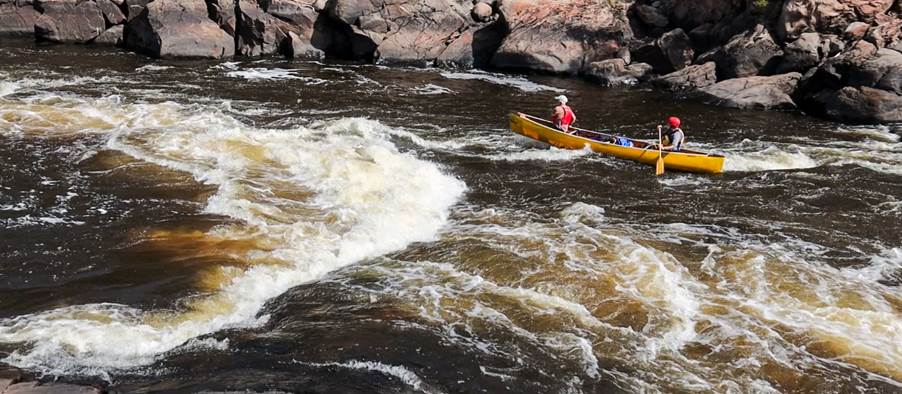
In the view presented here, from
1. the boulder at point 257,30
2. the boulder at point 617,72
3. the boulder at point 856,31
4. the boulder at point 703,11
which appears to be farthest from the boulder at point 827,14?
the boulder at point 257,30

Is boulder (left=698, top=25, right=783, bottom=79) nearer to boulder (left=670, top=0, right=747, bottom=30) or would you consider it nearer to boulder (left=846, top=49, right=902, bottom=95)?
boulder (left=670, top=0, right=747, bottom=30)

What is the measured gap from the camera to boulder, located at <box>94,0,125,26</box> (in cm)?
2752

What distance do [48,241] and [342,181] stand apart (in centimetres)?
485

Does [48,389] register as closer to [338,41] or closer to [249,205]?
[249,205]

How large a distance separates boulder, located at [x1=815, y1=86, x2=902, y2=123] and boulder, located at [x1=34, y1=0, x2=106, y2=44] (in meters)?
25.1

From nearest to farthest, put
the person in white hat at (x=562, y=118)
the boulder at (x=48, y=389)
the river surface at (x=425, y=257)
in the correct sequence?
the boulder at (x=48, y=389) < the river surface at (x=425, y=257) < the person in white hat at (x=562, y=118)

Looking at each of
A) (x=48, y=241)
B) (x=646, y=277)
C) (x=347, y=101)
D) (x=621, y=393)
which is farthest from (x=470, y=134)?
(x=621, y=393)

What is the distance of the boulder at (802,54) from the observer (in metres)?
21.8

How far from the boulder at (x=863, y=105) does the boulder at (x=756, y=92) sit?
137 cm

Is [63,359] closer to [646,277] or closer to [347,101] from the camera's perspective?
[646,277]

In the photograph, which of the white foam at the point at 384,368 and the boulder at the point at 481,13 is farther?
the boulder at the point at 481,13

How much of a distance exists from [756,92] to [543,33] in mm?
7647

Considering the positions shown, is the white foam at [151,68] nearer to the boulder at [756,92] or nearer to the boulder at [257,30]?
the boulder at [257,30]

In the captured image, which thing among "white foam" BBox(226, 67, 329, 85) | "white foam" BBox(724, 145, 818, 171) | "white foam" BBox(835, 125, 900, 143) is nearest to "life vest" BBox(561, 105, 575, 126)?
"white foam" BBox(724, 145, 818, 171)
